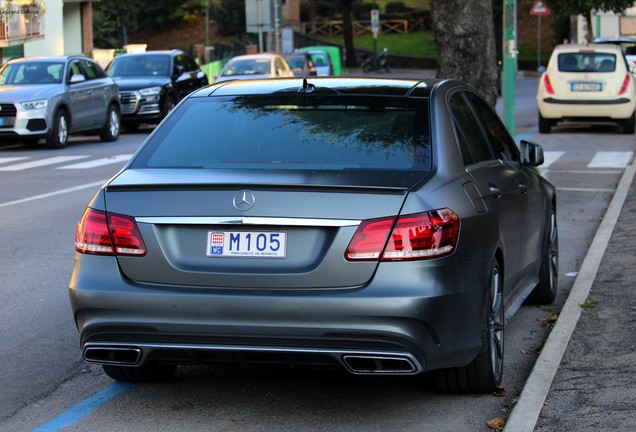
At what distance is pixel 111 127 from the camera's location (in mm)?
25812

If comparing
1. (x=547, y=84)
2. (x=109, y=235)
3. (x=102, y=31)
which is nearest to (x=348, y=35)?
(x=102, y=31)

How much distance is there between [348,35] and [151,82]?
5191 cm

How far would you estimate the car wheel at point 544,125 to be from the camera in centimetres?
2528

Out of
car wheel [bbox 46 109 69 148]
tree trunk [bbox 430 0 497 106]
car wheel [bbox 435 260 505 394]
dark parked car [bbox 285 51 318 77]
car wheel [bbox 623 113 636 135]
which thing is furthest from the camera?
dark parked car [bbox 285 51 318 77]

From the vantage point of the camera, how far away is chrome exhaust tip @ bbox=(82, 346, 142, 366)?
5492 millimetres

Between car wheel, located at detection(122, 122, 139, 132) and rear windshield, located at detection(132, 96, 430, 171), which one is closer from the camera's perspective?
rear windshield, located at detection(132, 96, 430, 171)

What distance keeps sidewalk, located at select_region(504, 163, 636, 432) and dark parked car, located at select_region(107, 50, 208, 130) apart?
757 inches

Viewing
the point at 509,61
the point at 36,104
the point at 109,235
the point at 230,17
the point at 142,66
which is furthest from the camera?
the point at 230,17

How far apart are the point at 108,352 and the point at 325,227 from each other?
3.87 feet

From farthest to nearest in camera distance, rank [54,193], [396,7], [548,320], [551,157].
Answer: [396,7] → [551,157] → [54,193] → [548,320]

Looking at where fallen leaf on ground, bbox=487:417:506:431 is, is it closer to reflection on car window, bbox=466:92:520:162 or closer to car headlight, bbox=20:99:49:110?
reflection on car window, bbox=466:92:520:162

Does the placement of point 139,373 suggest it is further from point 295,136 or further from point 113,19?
point 113,19

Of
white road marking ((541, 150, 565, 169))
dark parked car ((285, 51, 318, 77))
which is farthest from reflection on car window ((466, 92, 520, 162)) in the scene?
dark parked car ((285, 51, 318, 77))

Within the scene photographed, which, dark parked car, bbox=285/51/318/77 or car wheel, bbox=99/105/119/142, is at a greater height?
dark parked car, bbox=285/51/318/77
